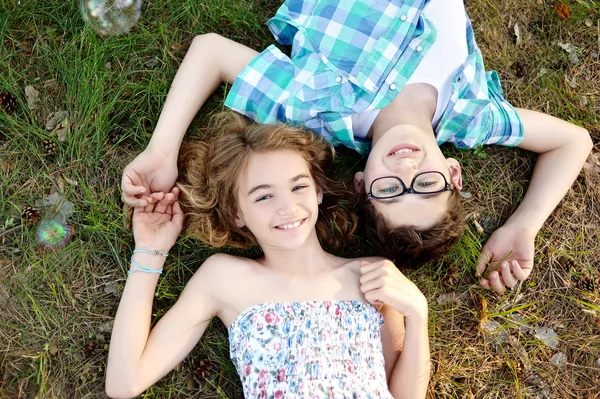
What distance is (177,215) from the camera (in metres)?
3.46

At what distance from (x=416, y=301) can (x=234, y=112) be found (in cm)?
168

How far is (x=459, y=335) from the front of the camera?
12.8 feet

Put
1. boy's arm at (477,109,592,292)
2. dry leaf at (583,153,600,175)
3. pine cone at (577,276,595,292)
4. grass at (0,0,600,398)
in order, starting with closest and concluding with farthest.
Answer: grass at (0,0,600,398) → boy's arm at (477,109,592,292) → pine cone at (577,276,595,292) → dry leaf at (583,153,600,175)

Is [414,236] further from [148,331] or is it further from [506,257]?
[148,331]

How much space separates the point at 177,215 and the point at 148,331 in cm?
74

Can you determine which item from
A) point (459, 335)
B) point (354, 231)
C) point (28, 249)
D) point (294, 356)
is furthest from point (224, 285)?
point (459, 335)

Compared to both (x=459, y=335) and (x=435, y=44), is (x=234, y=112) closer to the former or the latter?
(x=435, y=44)

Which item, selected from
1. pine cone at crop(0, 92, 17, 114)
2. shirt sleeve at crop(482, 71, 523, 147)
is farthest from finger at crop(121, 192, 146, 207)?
shirt sleeve at crop(482, 71, 523, 147)

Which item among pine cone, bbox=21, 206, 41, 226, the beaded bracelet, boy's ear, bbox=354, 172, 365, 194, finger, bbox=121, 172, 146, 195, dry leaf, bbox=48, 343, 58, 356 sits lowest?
dry leaf, bbox=48, 343, 58, 356

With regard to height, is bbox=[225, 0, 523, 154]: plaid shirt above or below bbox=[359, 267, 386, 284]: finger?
above

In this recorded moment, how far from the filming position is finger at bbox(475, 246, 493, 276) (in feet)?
12.7

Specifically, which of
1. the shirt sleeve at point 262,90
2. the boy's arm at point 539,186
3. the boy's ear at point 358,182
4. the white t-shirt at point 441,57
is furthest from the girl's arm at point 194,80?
the boy's arm at point 539,186

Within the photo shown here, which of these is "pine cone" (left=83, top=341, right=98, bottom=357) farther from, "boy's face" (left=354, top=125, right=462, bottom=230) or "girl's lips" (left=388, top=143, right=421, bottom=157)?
"girl's lips" (left=388, top=143, right=421, bottom=157)

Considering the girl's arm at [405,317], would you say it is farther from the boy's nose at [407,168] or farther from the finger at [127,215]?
the finger at [127,215]
